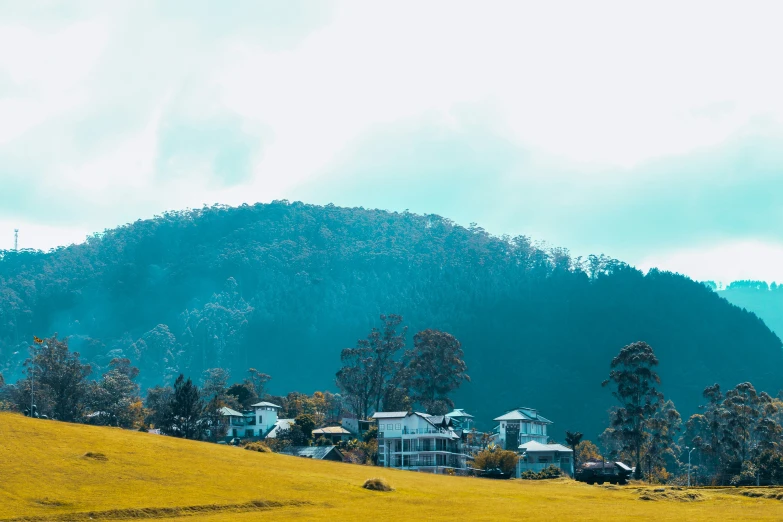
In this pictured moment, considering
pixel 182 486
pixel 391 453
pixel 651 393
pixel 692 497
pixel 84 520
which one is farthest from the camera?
pixel 391 453

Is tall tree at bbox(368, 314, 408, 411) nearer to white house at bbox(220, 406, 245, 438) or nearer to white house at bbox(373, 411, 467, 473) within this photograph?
white house at bbox(220, 406, 245, 438)

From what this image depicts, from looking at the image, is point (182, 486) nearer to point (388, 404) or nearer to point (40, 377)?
point (40, 377)

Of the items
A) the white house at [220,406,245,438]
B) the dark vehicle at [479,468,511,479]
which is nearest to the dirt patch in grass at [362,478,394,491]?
the dark vehicle at [479,468,511,479]

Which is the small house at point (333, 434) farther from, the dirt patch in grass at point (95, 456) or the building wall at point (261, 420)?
the dirt patch in grass at point (95, 456)

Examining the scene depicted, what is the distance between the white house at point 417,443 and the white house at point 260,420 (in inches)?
1316

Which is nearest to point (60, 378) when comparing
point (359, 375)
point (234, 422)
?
point (234, 422)

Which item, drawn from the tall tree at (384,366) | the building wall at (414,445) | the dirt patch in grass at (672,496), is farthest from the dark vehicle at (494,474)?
the tall tree at (384,366)

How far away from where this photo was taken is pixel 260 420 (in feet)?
487

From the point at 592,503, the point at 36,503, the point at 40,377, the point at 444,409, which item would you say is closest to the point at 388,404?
the point at 444,409

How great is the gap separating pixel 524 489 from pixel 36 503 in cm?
3705

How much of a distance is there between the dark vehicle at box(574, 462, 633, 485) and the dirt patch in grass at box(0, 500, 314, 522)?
4561 centimetres

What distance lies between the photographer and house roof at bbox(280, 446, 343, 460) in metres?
114

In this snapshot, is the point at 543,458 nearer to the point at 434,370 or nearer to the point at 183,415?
the point at 434,370

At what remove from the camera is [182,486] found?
57.0 m
